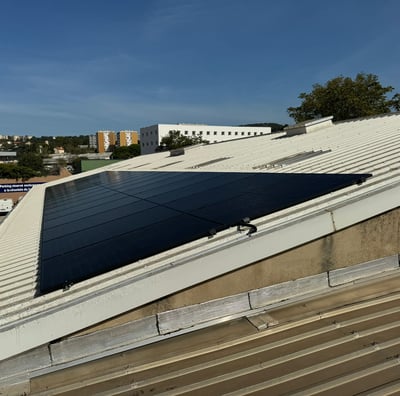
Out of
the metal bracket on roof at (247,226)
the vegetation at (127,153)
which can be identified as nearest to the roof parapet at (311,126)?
the metal bracket on roof at (247,226)

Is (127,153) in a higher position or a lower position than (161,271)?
higher

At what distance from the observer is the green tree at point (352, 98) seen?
34.9 metres

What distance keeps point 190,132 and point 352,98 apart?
7277cm

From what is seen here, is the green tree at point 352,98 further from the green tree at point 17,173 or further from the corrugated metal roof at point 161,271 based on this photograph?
the green tree at point 17,173

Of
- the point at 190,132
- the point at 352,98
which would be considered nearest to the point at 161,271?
the point at 352,98

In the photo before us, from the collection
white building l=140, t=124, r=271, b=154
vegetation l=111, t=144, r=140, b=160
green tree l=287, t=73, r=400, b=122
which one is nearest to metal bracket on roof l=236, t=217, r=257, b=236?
green tree l=287, t=73, r=400, b=122

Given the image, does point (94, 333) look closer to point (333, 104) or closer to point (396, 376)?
point (396, 376)

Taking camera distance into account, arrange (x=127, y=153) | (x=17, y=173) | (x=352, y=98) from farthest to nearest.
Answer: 1. (x=127, y=153)
2. (x=17, y=173)
3. (x=352, y=98)

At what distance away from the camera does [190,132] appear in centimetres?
10431

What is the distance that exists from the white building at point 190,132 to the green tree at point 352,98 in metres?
63.9

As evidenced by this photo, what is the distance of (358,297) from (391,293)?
0.42 meters

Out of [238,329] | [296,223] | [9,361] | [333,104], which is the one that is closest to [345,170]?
[296,223]

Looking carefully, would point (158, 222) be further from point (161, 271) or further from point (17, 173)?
point (17, 173)

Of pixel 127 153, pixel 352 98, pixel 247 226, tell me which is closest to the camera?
pixel 247 226
